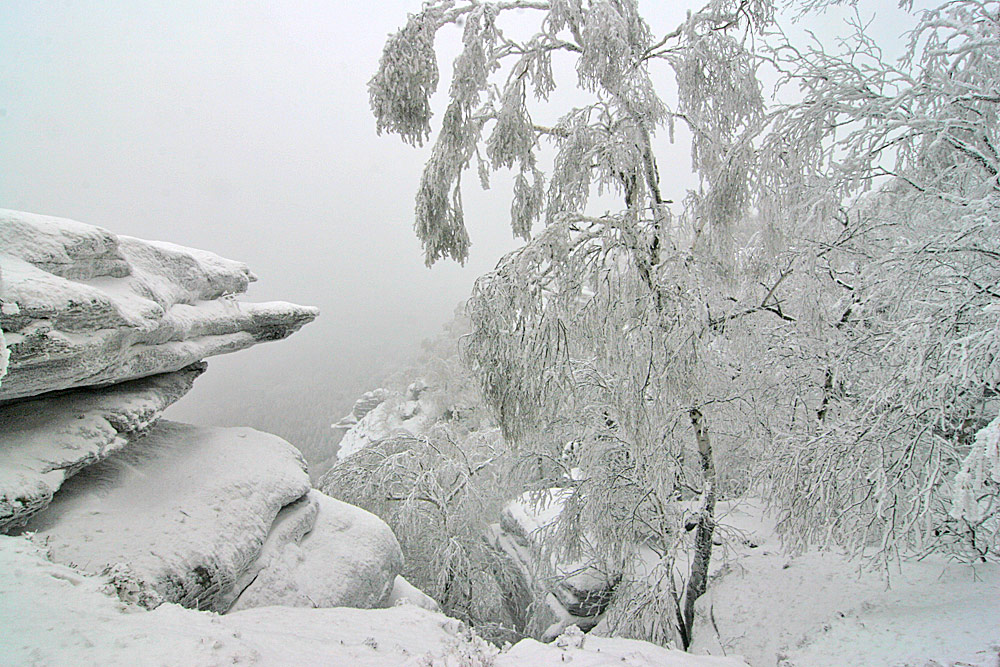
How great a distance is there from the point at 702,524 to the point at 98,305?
6393 mm

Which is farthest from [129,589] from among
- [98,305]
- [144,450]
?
[144,450]

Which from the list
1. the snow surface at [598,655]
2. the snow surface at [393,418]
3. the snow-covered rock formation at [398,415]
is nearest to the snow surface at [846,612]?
the snow surface at [598,655]

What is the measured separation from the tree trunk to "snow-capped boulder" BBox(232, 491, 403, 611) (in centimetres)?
418

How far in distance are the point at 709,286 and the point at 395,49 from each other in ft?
11.2

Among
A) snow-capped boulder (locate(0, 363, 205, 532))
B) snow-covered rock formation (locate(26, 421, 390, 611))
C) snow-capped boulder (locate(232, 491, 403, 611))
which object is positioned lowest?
snow-capped boulder (locate(232, 491, 403, 611))

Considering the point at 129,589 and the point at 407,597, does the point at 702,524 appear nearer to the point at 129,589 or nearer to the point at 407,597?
the point at 407,597

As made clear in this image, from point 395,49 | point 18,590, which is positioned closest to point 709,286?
point 395,49

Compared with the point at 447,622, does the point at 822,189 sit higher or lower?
higher

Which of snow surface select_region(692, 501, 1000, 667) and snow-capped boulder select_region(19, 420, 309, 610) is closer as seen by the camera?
snow surface select_region(692, 501, 1000, 667)

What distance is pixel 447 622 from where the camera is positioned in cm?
500

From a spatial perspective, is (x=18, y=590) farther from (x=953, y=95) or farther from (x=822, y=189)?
(x=953, y=95)

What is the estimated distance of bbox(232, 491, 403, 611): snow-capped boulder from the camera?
17.4ft

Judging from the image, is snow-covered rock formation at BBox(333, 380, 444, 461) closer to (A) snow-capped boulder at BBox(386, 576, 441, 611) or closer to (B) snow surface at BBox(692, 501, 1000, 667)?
(A) snow-capped boulder at BBox(386, 576, 441, 611)

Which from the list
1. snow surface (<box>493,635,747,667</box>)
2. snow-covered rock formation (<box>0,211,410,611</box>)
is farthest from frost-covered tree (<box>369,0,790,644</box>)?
snow-covered rock formation (<box>0,211,410,611</box>)
